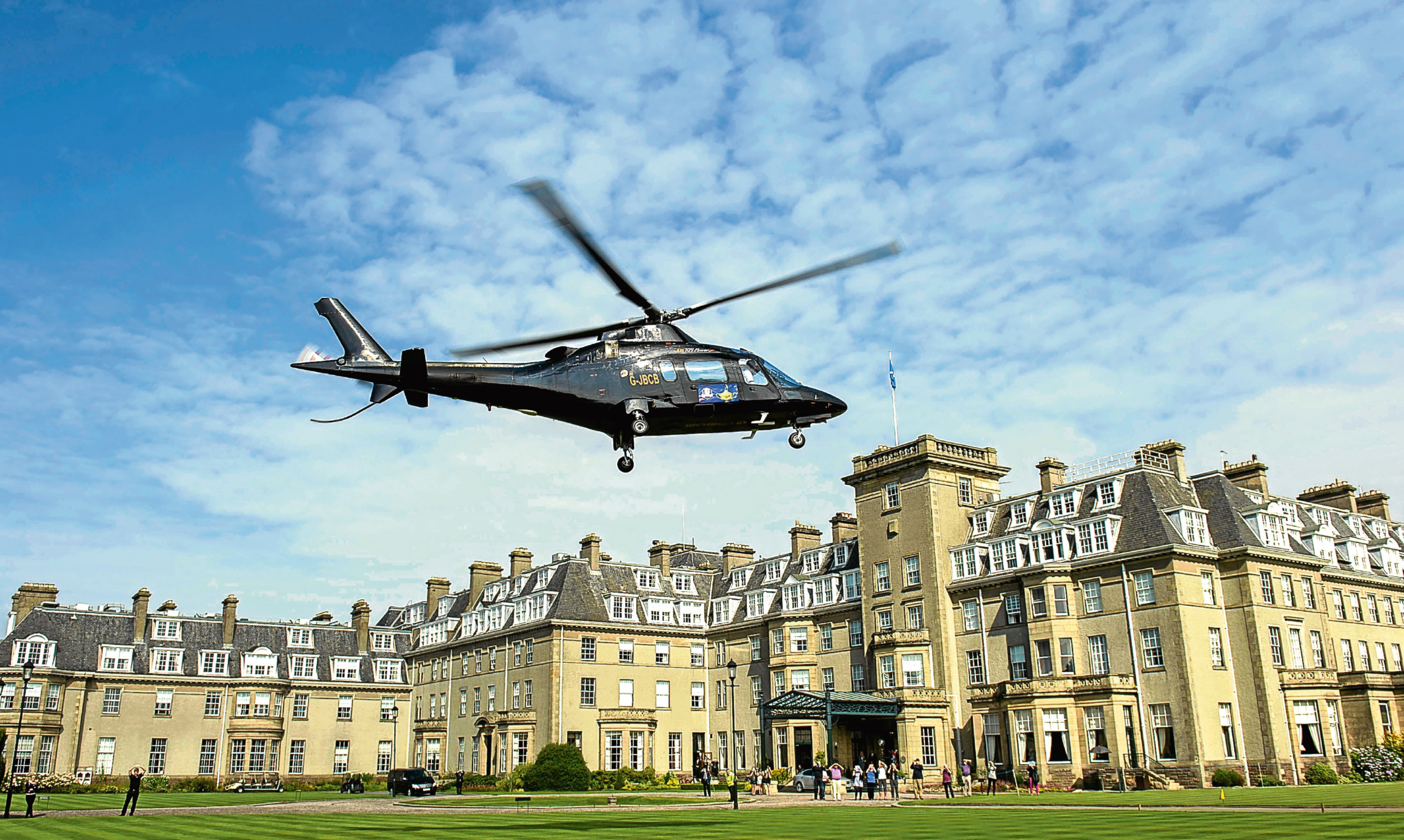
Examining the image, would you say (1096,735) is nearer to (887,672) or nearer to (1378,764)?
(887,672)

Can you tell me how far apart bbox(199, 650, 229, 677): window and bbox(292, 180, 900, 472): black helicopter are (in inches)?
2429

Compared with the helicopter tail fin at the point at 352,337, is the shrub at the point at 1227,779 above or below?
below

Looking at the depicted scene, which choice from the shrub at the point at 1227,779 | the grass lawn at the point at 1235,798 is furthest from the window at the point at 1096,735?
the shrub at the point at 1227,779

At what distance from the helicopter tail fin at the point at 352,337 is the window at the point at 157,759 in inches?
2401

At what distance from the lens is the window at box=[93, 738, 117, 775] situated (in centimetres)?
6938

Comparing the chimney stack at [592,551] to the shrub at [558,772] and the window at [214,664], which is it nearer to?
the shrub at [558,772]

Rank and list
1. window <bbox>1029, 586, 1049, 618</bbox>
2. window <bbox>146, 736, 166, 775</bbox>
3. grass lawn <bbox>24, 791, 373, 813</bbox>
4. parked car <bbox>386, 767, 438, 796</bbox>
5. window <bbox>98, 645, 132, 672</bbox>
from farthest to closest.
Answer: window <bbox>98, 645, 132, 672</bbox> < window <bbox>146, 736, 166, 775</bbox> < parked car <bbox>386, 767, 438, 796</bbox> < window <bbox>1029, 586, 1049, 618</bbox> < grass lawn <bbox>24, 791, 373, 813</bbox>

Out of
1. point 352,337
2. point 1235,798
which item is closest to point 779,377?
point 352,337

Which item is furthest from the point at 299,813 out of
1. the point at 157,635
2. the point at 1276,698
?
the point at 157,635

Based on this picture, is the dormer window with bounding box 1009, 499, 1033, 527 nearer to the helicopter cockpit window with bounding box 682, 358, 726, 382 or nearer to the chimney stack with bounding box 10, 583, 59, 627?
the helicopter cockpit window with bounding box 682, 358, 726, 382

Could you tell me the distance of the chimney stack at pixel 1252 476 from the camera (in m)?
57.1

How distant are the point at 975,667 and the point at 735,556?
1004 inches

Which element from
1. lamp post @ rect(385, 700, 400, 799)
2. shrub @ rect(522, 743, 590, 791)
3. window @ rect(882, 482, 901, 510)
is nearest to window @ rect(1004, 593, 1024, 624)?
window @ rect(882, 482, 901, 510)

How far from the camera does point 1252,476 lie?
5756 cm
